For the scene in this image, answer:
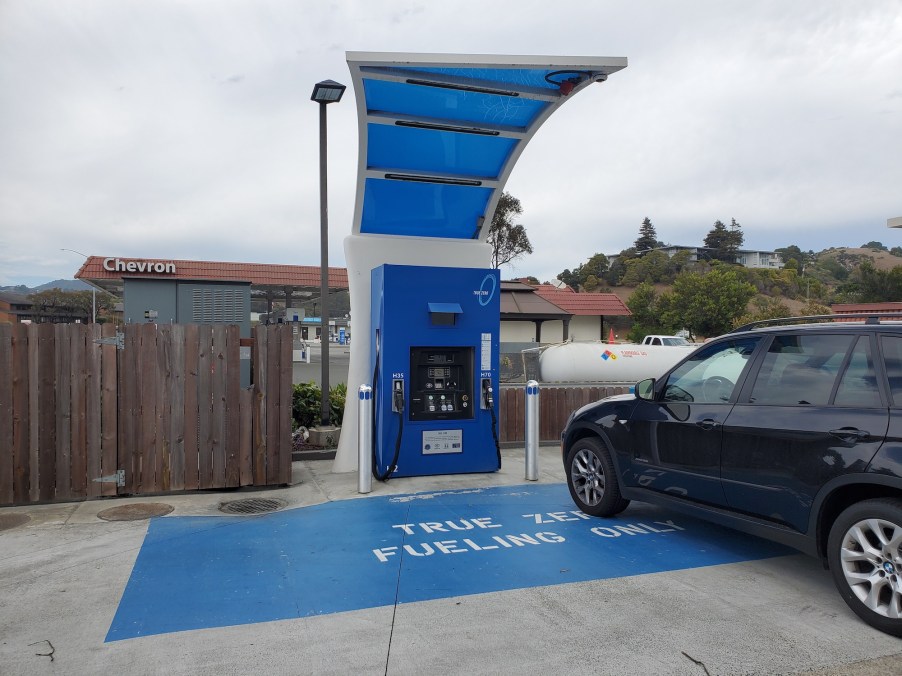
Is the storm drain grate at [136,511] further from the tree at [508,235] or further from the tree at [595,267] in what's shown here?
the tree at [595,267]

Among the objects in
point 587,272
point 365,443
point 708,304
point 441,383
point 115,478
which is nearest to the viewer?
point 115,478

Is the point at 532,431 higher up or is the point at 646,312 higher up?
the point at 646,312

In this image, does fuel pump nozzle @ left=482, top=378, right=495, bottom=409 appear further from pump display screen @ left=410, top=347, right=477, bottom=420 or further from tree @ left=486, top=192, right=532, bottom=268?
tree @ left=486, top=192, right=532, bottom=268

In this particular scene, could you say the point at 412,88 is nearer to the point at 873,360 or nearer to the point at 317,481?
the point at 317,481

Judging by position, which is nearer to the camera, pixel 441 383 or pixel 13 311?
pixel 441 383

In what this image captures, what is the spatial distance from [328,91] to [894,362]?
23.6 feet

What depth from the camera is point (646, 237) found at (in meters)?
120

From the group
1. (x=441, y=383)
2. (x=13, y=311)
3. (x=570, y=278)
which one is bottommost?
(x=441, y=383)

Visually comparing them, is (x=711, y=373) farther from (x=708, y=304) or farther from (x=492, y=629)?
(x=708, y=304)

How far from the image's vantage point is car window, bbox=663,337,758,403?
493 cm

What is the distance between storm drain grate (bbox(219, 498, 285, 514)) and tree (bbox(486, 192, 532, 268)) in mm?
28488

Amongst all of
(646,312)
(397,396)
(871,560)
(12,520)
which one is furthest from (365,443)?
(646,312)

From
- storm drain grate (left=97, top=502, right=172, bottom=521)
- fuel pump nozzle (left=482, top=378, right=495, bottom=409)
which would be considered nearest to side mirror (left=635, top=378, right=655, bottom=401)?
fuel pump nozzle (left=482, top=378, right=495, bottom=409)

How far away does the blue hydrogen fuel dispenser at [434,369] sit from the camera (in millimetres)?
7637
